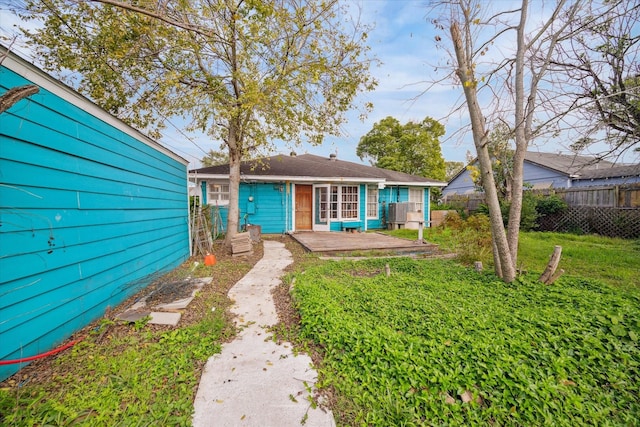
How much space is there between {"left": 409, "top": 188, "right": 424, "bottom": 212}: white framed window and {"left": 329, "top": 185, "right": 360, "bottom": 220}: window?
3.09 metres

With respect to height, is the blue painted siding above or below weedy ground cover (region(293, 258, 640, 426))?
above

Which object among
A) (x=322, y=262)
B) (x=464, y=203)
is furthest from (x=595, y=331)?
(x=464, y=203)

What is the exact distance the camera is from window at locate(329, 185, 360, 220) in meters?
10.6

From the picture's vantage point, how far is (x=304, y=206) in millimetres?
10656

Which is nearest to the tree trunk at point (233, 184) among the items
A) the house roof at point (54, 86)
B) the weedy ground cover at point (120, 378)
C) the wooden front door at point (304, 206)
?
the house roof at point (54, 86)

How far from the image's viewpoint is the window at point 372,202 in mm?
11523

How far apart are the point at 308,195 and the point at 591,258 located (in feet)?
27.5

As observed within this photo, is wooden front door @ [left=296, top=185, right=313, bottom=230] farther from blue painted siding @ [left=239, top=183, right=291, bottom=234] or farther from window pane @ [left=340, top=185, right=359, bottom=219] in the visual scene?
window pane @ [left=340, top=185, right=359, bottom=219]

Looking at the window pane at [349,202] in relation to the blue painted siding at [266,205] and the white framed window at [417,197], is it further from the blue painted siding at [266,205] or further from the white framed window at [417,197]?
the white framed window at [417,197]

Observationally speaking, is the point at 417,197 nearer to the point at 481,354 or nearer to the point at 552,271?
the point at 552,271

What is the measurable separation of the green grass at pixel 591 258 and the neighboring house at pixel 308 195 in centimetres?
371

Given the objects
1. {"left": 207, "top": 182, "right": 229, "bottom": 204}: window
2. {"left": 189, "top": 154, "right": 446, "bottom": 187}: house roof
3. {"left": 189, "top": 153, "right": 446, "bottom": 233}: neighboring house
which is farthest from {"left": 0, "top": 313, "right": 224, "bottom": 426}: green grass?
{"left": 207, "top": 182, "right": 229, "bottom": 204}: window

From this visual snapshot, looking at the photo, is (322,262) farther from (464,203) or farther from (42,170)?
(464,203)

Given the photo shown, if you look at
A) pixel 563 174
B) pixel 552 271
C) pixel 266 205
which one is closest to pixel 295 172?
pixel 266 205
